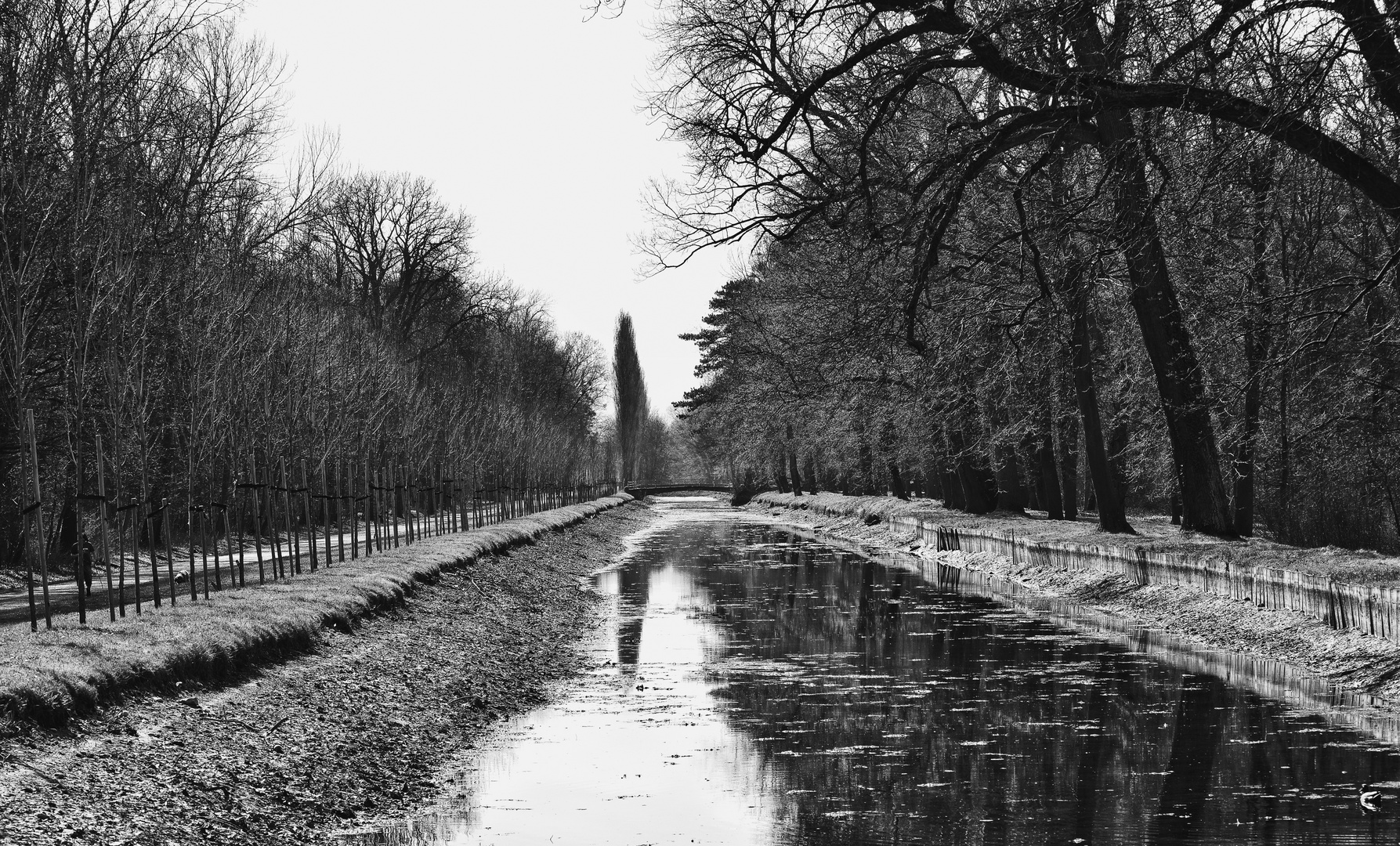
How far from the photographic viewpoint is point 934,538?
36.3 meters

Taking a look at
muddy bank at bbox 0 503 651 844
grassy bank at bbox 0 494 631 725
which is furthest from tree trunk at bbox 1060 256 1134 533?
grassy bank at bbox 0 494 631 725

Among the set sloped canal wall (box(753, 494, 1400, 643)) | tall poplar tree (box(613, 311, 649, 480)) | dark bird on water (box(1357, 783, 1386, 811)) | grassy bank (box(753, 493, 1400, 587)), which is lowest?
dark bird on water (box(1357, 783, 1386, 811))

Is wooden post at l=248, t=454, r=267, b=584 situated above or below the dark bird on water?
above

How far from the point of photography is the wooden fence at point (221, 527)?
14.4 meters

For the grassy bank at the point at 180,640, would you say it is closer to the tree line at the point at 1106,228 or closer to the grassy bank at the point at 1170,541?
the tree line at the point at 1106,228

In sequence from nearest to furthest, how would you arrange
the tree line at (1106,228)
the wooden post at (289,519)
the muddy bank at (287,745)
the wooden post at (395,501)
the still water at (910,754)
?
the muddy bank at (287,745) → the still water at (910,754) → the tree line at (1106,228) → the wooden post at (289,519) → the wooden post at (395,501)

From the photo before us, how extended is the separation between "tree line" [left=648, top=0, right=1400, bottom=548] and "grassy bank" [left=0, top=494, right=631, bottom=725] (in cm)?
704

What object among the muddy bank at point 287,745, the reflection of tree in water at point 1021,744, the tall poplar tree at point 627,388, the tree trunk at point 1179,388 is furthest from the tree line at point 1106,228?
the tall poplar tree at point 627,388

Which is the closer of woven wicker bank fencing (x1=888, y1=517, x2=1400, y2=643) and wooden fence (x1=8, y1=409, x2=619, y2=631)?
woven wicker bank fencing (x1=888, y1=517, x2=1400, y2=643)

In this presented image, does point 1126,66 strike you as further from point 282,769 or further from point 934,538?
point 934,538

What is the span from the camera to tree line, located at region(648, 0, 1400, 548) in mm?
13258

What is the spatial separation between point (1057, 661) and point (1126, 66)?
7.43 meters

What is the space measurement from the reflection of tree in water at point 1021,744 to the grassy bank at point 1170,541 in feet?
6.95

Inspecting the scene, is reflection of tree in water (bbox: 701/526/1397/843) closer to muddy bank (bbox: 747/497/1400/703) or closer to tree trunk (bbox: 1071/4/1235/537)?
muddy bank (bbox: 747/497/1400/703)
